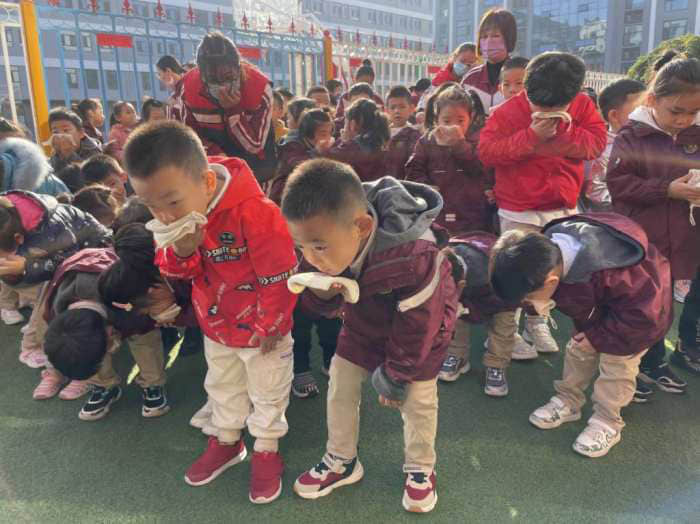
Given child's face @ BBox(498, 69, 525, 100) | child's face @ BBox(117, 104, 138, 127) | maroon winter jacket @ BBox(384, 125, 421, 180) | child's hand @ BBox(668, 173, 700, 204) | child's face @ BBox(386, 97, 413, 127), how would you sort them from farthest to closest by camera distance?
child's face @ BBox(117, 104, 138, 127)
child's face @ BBox(386, 97, 413, 127)
maroon winter jacket @ BBox(384, 125, 421, 180)
child's face @ BBox(498, 69, 525, 100)
child's hand @ BBox(668, 173, 700, 204)

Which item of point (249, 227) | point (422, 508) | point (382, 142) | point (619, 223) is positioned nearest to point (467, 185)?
point (382, 142)

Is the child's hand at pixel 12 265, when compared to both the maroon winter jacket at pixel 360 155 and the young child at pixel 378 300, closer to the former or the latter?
the young child at pixel 378 300

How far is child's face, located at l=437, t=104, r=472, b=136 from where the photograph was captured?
2819 mm

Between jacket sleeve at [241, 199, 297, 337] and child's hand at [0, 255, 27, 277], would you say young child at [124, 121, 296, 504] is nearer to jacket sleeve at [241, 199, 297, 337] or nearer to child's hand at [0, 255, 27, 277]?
jacket sleeve at [241, 199, 297, 337]

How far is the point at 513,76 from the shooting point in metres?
2.96

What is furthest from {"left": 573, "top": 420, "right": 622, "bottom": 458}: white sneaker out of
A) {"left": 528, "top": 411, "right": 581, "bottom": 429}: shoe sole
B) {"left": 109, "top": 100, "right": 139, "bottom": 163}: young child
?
{"left": 109, "top": 100, "right": 139, "bottom": 163}: young child

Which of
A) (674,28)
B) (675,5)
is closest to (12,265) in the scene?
(674,28)

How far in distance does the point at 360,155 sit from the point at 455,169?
2.00 ft

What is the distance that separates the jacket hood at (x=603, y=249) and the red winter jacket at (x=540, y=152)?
519 mm

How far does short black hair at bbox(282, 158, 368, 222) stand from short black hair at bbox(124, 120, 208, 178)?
1.19 feet

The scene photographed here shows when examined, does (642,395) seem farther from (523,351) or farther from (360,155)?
(360,155)

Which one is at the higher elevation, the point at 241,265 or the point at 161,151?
the point at 161,151

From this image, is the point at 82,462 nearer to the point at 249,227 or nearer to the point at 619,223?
the point at 249,227

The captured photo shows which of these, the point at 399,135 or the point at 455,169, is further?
the point at 399,135
